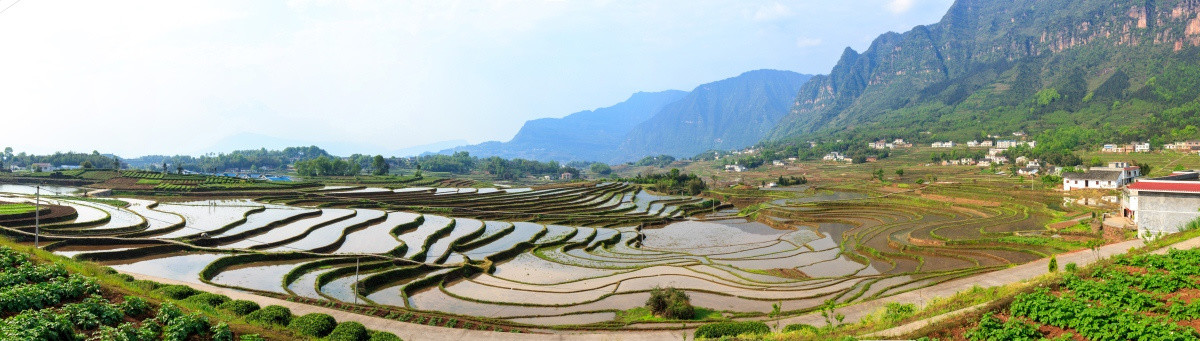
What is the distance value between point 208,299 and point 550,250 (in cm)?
2468

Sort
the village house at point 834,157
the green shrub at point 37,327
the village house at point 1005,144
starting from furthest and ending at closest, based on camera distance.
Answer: the village house at point 834,157 < the village house at point 1005,144 < the green shrub at point 37,327

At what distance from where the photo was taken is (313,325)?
16891mm

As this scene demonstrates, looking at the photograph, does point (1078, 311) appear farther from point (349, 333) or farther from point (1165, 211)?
point (1165, 211)

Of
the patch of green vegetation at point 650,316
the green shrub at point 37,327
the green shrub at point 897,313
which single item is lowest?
the patch of green vegetation at point 650,316

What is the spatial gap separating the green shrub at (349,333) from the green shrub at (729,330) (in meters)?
11.4

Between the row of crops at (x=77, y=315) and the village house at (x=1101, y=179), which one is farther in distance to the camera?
the village house at (x=1101, y=179)

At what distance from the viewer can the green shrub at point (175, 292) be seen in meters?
18.6

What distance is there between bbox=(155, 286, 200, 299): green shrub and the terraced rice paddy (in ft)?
21.4

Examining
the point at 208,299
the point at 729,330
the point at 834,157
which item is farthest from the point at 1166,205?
the point at 834,157

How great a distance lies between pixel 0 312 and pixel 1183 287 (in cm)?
2849

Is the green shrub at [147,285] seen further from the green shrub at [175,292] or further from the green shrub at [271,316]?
the green shrub at [271,316]

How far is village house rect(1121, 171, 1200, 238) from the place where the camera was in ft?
106

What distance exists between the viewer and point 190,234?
127ft

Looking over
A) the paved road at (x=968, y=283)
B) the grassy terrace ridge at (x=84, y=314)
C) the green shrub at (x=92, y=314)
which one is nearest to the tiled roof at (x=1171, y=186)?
the paved road at (x=968, y=283)
